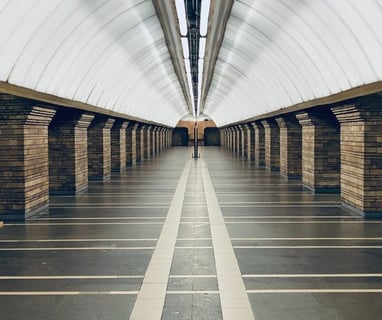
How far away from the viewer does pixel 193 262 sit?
779 centimetres

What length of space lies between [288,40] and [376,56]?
13.3 ft

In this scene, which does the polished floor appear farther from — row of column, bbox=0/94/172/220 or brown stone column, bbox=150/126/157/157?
brown stone column, bbox=150/126/157/157

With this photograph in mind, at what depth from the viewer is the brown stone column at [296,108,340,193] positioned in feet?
54.7

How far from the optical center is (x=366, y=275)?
277 inches

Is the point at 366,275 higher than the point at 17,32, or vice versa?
the point at 17,32

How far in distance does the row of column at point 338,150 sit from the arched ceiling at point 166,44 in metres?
0.73

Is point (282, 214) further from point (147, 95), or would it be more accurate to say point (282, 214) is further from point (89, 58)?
point (147, 95)

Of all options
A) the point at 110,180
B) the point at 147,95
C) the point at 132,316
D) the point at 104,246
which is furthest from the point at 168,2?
the point at 147,95

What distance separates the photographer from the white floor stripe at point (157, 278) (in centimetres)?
566

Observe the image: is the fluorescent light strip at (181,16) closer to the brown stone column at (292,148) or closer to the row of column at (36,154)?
the row of column at (36,154)

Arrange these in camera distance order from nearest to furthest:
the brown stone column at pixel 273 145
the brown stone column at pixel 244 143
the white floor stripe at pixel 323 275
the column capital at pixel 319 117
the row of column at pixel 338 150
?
the white floor stripe at pixel 323 275 → the row of column at pixel 338 150 → the column capital at pixel 319 117 → the brown stone column at pixel 273 145 → the brown stone column at pixel 244 143

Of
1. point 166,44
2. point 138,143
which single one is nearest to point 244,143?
point 138,143

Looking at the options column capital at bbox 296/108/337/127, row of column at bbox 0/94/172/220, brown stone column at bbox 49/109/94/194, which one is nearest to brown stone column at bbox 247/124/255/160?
column capital at bbox 296/108/337/127

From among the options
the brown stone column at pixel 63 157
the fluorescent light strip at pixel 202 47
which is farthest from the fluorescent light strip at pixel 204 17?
the brown stone column at pixel 63 157
